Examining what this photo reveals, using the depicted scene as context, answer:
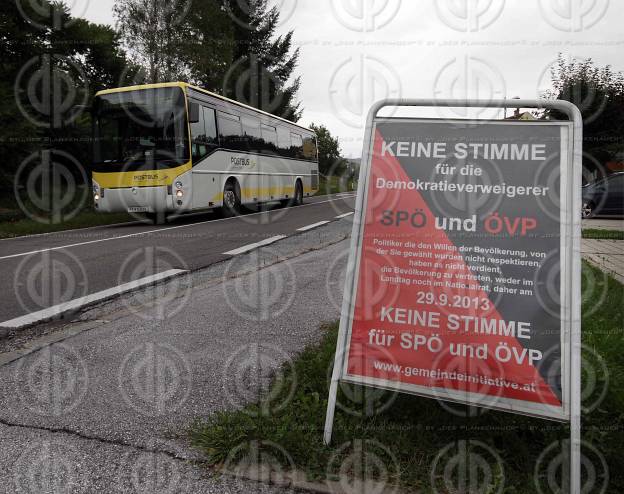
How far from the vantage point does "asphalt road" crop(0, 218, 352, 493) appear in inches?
90.8

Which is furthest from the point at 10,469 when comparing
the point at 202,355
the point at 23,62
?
the point at 23,62

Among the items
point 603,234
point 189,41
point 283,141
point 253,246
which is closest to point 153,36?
point 189,41

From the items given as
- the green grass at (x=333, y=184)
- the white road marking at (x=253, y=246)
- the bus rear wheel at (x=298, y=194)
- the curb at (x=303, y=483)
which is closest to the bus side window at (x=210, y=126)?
the white road marking at (x=253, y=246)

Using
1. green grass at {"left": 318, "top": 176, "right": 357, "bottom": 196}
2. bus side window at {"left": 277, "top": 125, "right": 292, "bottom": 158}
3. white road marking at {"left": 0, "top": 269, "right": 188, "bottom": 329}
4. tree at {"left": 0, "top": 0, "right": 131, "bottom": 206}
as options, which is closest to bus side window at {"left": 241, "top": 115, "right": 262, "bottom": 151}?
bus side window at {"left": 277, "top": 125, "right": 292, "bottom": 158}

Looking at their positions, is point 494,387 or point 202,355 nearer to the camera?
point 494,387

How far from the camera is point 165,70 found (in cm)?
2616

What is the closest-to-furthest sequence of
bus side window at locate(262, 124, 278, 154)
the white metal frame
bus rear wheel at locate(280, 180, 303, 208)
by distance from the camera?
the white metal frame < bus side window at locate(262, 124, 278, 154) < bus rear wheel at locate(280, 180, 303, 208)

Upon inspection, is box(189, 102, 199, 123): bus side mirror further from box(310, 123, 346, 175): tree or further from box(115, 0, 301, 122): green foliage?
box(310, 123, 346, 175): tree

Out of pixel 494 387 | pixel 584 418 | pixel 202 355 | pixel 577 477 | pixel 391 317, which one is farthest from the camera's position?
pixel 202 355

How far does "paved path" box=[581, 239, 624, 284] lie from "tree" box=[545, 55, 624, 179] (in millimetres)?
14111

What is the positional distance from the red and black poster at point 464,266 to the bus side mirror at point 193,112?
10.7 m

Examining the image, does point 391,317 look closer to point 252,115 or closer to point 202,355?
point 202,355

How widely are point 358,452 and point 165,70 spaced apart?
26.5m

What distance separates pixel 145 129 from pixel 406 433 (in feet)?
37.5
